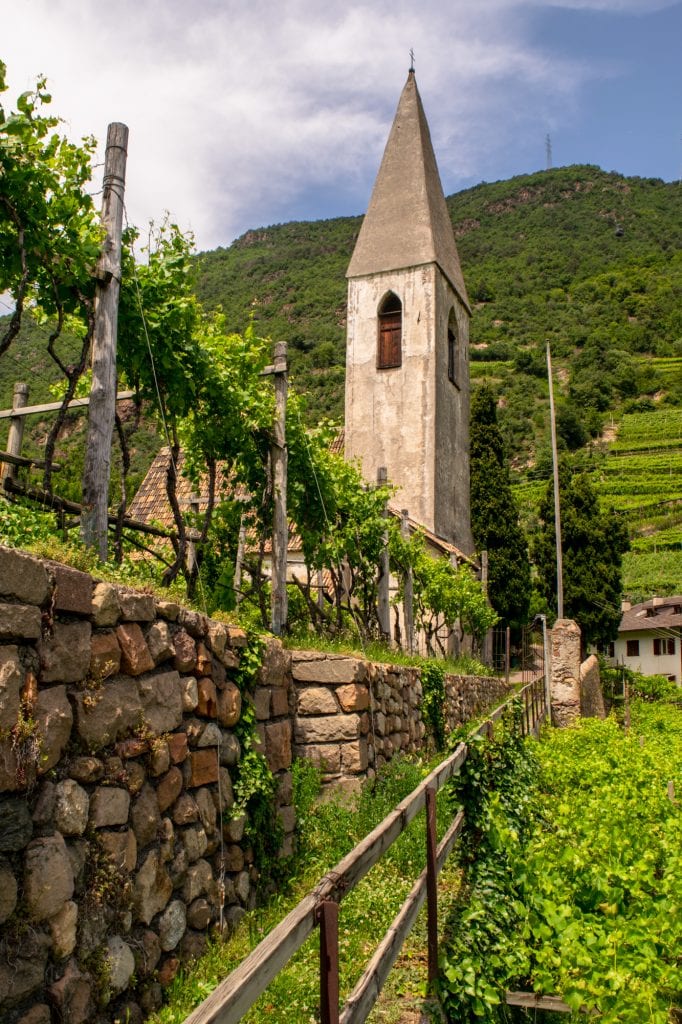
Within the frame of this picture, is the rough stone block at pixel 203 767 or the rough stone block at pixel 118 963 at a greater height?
the rough stone block at pixel 203 767

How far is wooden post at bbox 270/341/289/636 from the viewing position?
6.66 metres

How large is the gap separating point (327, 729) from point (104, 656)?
3414mm

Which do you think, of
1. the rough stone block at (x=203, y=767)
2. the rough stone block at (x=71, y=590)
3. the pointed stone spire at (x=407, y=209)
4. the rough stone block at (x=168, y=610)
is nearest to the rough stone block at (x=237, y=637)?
the rough stone block at (x=203, y=767)

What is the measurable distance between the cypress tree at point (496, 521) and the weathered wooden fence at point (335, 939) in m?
23.6

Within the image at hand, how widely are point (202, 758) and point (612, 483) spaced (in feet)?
184

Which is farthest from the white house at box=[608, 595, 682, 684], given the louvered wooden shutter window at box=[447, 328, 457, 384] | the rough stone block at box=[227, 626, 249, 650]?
the rough stone block at box=[227, 626, 249, 650]

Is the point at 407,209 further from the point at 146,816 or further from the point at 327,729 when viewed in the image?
the point at 146,816

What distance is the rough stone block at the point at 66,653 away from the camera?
119 inches

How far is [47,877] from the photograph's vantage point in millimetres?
2822

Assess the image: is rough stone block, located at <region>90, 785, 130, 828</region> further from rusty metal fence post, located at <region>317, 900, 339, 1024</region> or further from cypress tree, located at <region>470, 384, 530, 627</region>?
cypress tree, located at <region>470, 384, 530, 627</region>

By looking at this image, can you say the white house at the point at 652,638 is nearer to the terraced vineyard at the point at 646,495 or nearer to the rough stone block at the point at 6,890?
the terraced vineyard at the point at 646,495

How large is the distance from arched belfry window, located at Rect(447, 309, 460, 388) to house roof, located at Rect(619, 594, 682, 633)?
23.7 m

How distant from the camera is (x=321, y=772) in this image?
21.1ft

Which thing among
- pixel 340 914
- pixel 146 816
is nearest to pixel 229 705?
pixel 146 816
